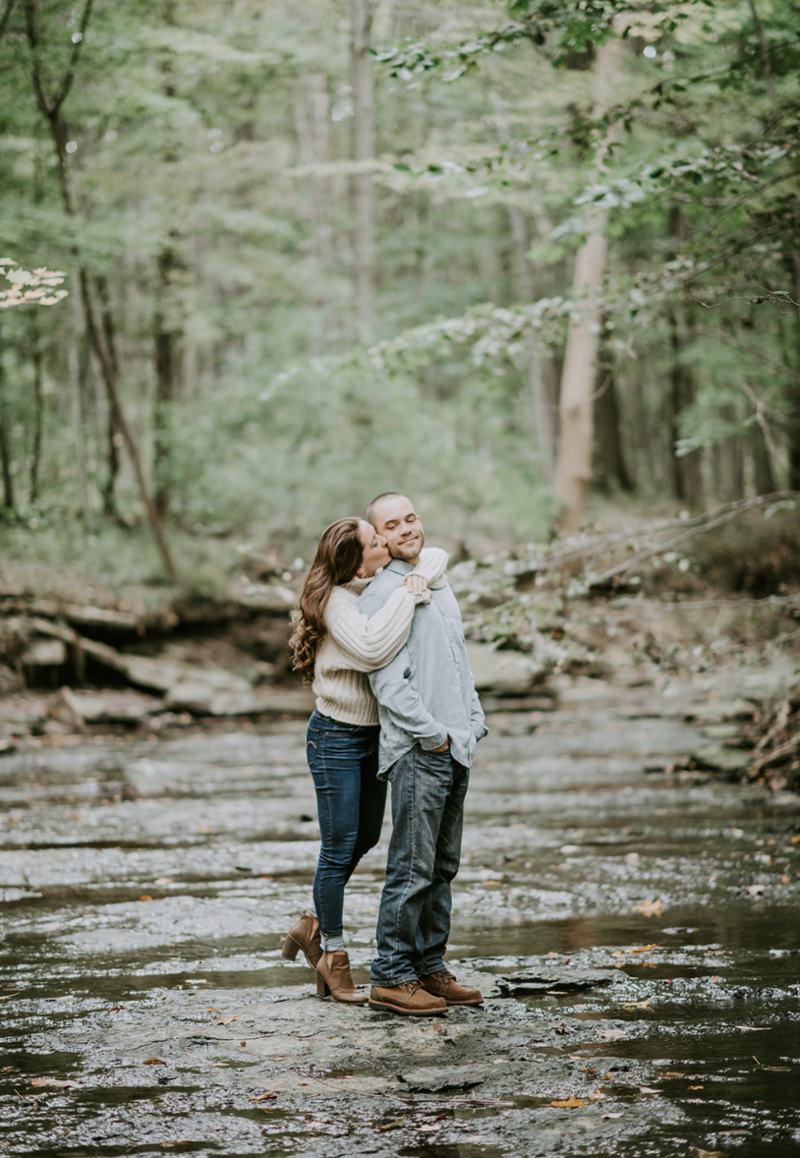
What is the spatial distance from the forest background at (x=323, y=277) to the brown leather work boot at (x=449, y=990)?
5.67 m

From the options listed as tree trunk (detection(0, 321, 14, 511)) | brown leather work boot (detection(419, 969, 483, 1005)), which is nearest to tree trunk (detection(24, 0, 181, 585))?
tree trunk (detection(0, 321, 14, 511))

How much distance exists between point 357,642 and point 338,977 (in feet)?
5.06

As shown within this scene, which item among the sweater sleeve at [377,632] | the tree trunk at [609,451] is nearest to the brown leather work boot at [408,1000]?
the sweater sleeve at [377,632]

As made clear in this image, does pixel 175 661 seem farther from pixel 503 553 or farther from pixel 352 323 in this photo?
pixel 503 553

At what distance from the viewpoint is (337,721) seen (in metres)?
5.17

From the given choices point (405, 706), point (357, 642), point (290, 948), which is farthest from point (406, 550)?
point (290, 948)

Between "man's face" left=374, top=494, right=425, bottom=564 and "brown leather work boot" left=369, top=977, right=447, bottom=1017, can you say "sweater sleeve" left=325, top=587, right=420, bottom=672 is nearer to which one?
"man's face" left=374, top=494, right=425, bottom=564

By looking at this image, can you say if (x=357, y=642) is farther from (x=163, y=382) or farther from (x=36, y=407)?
(x=163, y=382)

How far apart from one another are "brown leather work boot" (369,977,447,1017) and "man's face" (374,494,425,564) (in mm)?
1905

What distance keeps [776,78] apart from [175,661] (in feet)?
45.7

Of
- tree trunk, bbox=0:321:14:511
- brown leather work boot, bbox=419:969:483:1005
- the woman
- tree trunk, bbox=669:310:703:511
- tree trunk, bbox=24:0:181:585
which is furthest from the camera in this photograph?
tree trunk, bbox=669:310:703:511

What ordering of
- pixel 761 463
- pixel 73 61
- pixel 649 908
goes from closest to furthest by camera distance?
pixel 649 908 → pixel 73 61 → pixel 761 463

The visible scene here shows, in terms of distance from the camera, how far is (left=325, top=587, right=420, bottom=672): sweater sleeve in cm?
492

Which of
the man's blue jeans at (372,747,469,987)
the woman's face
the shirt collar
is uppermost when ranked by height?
the woman's face
